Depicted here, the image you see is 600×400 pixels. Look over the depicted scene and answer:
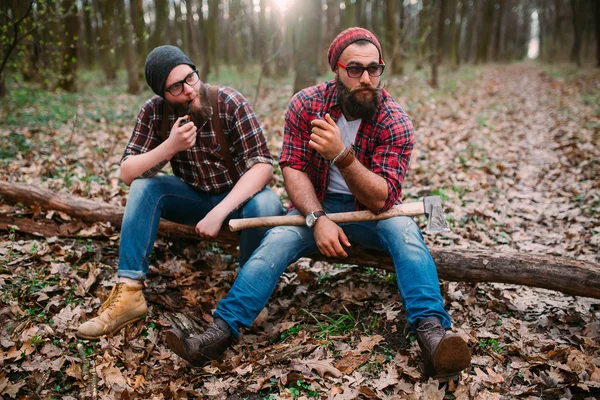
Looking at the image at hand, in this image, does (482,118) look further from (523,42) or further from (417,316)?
(523,42)

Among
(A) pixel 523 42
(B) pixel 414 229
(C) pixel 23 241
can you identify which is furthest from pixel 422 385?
(A) pixel 523 42

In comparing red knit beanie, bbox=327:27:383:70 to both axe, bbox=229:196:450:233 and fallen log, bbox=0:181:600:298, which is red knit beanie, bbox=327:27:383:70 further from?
fallen log, bbox=0:181:600:298

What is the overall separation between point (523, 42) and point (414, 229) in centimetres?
4394

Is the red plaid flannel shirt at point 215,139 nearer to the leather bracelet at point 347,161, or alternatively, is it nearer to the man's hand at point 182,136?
the man's hand at point 182,136

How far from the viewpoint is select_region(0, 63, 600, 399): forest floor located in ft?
8.05

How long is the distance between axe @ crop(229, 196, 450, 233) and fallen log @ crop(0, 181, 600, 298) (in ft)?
1.05

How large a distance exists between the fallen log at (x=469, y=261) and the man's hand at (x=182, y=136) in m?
0.80

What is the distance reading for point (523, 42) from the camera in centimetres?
3934

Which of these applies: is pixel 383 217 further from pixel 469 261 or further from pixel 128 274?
pixel 128 274

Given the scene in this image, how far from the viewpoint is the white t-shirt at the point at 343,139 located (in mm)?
3119

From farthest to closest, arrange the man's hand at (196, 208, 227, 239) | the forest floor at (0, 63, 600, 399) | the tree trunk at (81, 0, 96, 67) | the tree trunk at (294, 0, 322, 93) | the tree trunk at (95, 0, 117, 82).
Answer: the tree trunk at (81, 0, 96, 67), the tree trunk at (95, 0, 117, 82), the tree trunk at (294, 0, 322, 93), the man's hand at (196, 208, 227, 239), the forest floor at (0, 63, 600, 399)

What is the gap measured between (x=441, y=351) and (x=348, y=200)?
1294 millimetres

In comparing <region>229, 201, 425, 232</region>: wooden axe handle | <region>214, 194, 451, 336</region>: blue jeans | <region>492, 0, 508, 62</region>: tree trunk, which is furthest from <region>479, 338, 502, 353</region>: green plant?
<region>492, 0, 508, 62</region>: tree trunk

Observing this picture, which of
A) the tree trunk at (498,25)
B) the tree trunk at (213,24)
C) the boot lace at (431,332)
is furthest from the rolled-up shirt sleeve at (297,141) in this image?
the tree trunk at (498,25)
